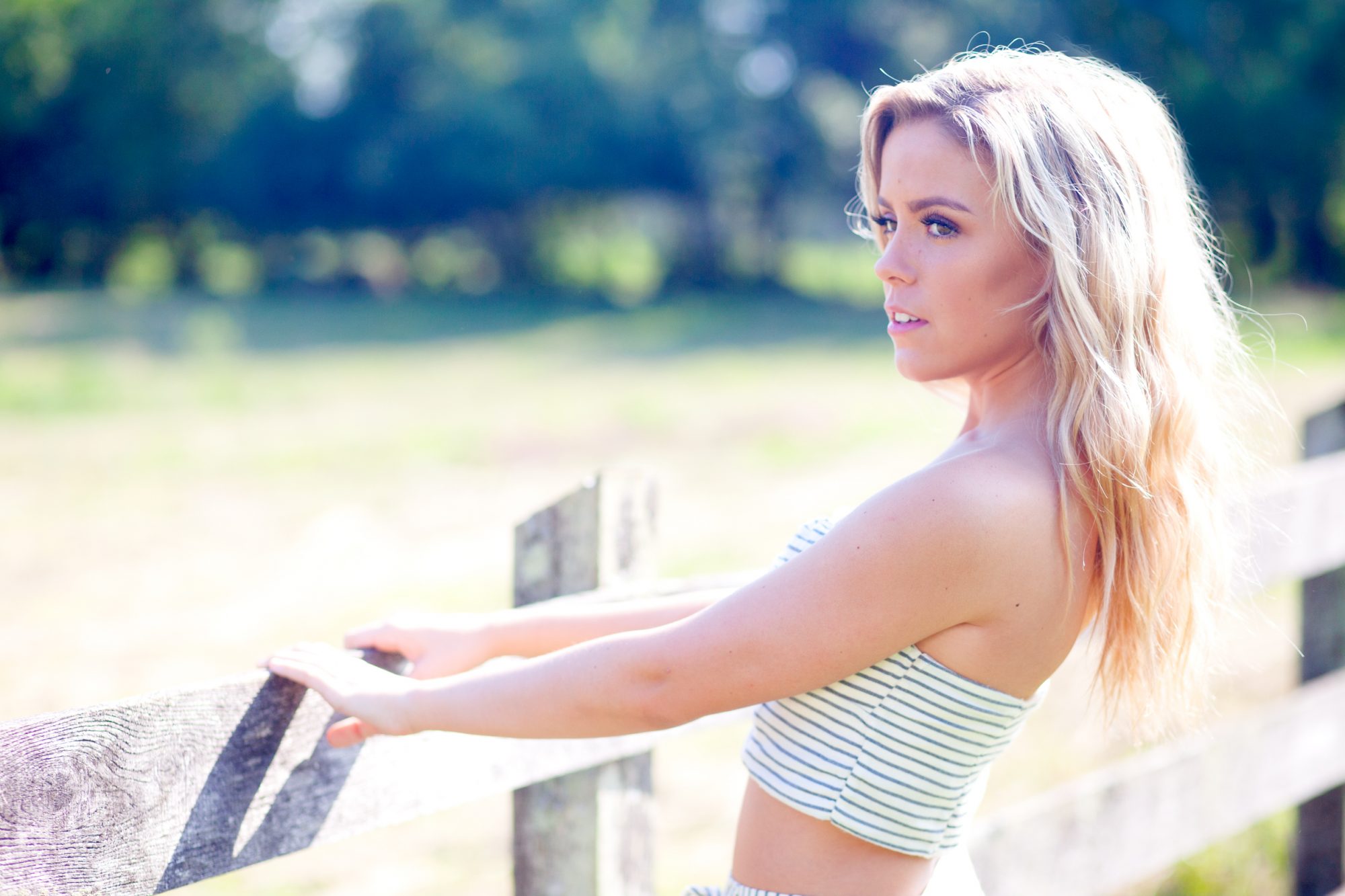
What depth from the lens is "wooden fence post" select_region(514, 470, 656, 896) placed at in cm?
→ 181

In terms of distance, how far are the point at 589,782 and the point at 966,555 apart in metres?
0.84

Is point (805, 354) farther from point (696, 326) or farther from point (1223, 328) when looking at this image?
point (1223, 328)

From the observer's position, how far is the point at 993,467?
1.30 metres

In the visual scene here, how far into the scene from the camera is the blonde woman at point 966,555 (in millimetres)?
1277

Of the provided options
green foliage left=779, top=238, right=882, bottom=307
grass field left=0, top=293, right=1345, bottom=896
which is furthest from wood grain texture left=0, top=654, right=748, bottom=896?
green foliage left=779, top=238, right=882, bottom=307

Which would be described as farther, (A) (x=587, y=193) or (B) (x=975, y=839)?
(A) (x=587, y=193)

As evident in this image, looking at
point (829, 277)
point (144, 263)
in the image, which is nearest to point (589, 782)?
point (829, 277)

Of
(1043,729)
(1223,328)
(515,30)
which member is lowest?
(1043,729)

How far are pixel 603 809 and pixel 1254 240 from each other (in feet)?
93.3

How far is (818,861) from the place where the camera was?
4.63 feet

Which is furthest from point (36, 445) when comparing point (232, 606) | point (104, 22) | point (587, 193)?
point (104, 22)

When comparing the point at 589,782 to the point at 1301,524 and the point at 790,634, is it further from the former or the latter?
the point at 1301,524

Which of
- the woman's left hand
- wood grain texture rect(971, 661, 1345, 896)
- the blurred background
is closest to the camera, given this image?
the woman's left hand

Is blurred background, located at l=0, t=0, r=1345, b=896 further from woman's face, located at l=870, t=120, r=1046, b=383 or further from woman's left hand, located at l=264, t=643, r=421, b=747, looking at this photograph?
woman's left hand, located at l=264, t=643, r=421, b=747
